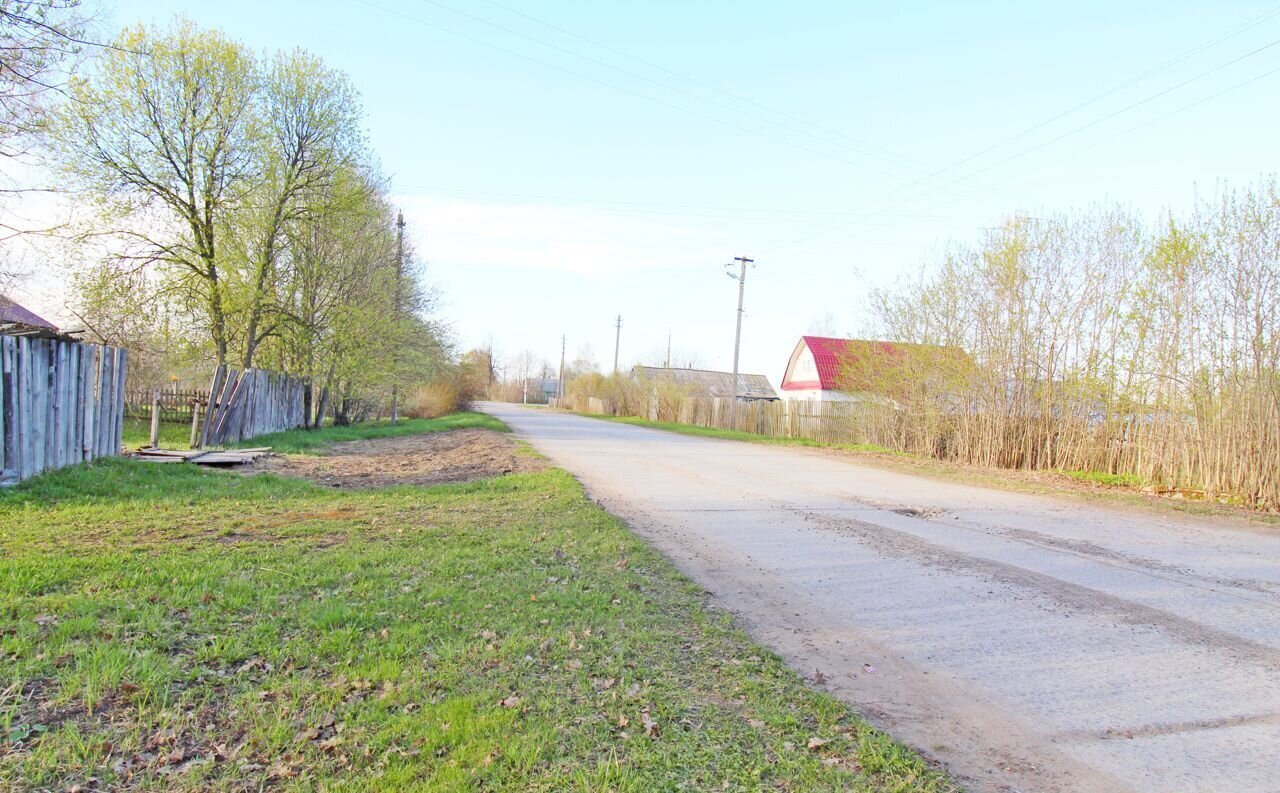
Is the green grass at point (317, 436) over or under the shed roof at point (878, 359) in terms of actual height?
under

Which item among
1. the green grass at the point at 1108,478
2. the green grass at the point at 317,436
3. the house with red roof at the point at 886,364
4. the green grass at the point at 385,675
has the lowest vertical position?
the green grass at the point at 317,436

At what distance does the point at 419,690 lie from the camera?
375cm

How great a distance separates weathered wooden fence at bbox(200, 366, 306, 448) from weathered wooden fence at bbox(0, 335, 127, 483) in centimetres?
385

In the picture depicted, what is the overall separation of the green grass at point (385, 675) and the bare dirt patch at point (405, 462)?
503 centimetres

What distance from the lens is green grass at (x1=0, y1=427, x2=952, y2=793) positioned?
307 centimetres

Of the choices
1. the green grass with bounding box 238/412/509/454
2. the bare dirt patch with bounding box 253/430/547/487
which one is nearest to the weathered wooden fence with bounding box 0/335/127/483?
the bare dirt patch with bounding box 253/430/547/487

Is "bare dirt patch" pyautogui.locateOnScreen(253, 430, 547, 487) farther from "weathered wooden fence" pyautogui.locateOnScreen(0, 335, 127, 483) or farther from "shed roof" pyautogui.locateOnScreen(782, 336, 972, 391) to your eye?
"shed roof" pyautogui.locateOnScreen(782, 336, 972, 391)

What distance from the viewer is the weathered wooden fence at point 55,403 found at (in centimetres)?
877

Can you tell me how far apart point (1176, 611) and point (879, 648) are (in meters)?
2.74

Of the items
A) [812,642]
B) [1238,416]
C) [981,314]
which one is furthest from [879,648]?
[981,314]

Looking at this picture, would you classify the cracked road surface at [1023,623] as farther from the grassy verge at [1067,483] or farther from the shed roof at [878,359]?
the shed roof at [878,359]

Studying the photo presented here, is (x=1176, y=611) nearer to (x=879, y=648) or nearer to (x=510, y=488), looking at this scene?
(x=879, y=648)

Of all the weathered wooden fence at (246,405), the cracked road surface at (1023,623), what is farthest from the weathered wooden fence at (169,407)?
the cracked road surface at (1023,623)

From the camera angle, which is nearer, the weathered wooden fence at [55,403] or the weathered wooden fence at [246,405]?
the weathered wooden fence at [55,403]
